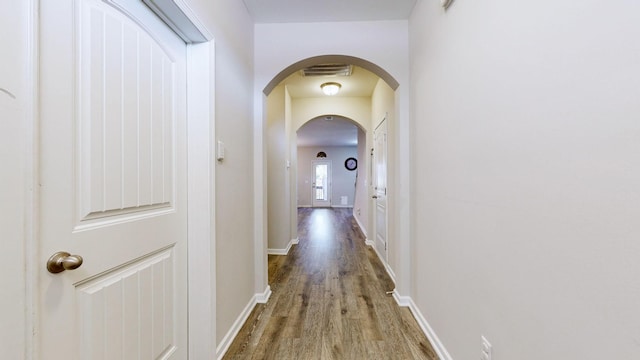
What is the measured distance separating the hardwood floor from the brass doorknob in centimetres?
125

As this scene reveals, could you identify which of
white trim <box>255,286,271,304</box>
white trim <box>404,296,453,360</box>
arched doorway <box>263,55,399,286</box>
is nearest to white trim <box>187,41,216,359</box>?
white trim <box>255,286,271,304</box>

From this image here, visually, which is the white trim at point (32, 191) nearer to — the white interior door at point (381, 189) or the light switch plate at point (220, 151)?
the light switch plate at point (220, 151)

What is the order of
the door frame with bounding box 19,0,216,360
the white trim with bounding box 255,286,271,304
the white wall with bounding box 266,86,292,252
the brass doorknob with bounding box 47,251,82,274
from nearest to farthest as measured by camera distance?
the brass doorknob with bounding box 47,251,82,274 < the door frame with bounding box 19,0,216,360 < the white trim with bounding box 255,286,271,304 < the white wall with bounding box 266,86,292,252

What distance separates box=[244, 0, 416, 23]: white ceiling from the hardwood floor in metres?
2.53

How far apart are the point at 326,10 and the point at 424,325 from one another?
260cm

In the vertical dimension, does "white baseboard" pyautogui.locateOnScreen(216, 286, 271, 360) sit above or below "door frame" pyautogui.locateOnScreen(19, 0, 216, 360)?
below

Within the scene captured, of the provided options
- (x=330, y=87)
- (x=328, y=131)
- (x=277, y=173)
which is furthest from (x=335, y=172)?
(x=330, y=87)

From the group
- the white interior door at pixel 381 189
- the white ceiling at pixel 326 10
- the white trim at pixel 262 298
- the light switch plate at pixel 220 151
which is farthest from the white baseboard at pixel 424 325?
the white ceiling at pixel 326 10

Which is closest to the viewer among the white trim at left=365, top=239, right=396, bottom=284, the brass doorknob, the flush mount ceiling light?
the brass doorknob

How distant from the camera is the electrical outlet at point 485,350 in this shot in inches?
45.9

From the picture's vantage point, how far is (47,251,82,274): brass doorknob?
0.76 meters

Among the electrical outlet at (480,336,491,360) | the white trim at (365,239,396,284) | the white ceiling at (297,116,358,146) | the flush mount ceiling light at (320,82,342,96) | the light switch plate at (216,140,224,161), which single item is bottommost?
the white trim at (365,239,396,284)

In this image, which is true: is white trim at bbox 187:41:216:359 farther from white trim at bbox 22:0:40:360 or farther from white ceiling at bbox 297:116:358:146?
white ceiling at bbox 297:116:358:146

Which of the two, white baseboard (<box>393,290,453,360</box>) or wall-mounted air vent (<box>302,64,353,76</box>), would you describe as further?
wall-mounted air vent (<box>302,64,353,76</box>)
